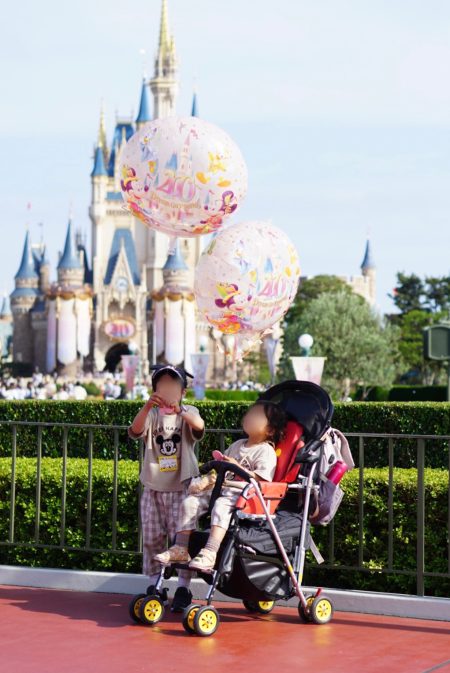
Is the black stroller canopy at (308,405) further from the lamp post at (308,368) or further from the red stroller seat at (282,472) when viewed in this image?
the lamp post at (308,368)

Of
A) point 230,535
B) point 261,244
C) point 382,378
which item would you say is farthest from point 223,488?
point 382,378

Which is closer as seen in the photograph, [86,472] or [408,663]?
[408,663]

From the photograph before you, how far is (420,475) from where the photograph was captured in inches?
263

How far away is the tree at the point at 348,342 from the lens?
53938 millimetres

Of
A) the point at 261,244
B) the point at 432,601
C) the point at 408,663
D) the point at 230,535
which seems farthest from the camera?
the point at 261,244

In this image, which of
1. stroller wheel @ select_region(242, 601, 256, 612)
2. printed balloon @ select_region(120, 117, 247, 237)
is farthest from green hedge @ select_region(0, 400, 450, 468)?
stroller wheel @ select_region(242, 601, 256, 612)

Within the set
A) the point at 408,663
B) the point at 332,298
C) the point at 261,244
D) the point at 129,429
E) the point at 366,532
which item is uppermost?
the point at 332,298

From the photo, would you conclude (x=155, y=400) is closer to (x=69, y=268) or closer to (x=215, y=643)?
(x=215, y=643)

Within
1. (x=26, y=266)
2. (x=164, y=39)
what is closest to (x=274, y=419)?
(x=164, y=39)

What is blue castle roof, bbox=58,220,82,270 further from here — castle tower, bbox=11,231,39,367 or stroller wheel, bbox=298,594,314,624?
stroller wheel, bbox=298,594,314,624

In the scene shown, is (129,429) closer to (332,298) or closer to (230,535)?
(230,535)

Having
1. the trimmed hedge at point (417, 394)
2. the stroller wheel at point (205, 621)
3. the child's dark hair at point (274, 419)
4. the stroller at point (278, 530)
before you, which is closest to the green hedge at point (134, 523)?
the stroller at point (278, 530)

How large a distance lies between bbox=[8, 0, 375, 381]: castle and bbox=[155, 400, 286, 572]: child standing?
Answer: 99062 mm

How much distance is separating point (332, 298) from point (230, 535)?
51.6m
